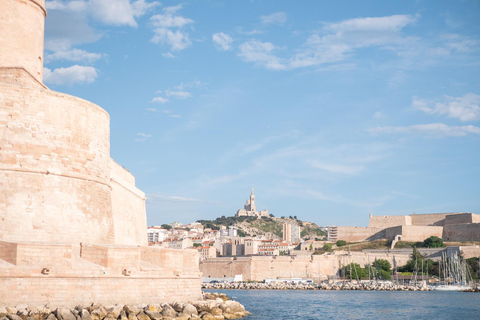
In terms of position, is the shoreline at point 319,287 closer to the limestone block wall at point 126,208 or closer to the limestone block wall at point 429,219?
the limestone block wall at point 126,208

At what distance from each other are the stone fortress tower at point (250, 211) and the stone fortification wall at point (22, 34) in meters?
116

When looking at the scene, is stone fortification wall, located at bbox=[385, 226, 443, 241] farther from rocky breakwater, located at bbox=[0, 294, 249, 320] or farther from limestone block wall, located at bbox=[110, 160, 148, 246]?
rocky breakwater, located at bbox=[0, 294, 249, 320]

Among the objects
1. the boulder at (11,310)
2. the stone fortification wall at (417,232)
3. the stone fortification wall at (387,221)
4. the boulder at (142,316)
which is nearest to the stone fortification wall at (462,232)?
the stone fortification wall at (417,232)

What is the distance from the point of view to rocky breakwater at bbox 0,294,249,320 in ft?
37.9

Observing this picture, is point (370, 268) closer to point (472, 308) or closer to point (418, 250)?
point (418, 250)

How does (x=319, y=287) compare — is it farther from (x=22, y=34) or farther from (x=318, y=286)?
(x=22, y=34)

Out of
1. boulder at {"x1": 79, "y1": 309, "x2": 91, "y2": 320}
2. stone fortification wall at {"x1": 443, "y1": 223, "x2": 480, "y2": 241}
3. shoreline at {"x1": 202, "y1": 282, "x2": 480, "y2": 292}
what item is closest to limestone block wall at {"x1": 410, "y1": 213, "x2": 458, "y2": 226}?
stone fortification wall at {"x1": 443, "y1": 223, "x2": 480, "y2": 241}

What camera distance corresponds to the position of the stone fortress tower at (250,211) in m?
134

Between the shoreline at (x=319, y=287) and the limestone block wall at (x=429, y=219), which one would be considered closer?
the shoreline at (x=319, y=287)

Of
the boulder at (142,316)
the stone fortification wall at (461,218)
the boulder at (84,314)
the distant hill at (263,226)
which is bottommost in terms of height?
the boulder at (142,316)

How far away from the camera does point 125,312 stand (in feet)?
42.2

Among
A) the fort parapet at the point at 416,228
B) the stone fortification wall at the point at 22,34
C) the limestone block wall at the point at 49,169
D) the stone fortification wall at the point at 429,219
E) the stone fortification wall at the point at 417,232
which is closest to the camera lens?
the limestone block wall at the point at 49,169

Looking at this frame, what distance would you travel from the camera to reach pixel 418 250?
51625mm

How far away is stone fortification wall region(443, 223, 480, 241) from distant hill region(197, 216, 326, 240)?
5931 centimetres
